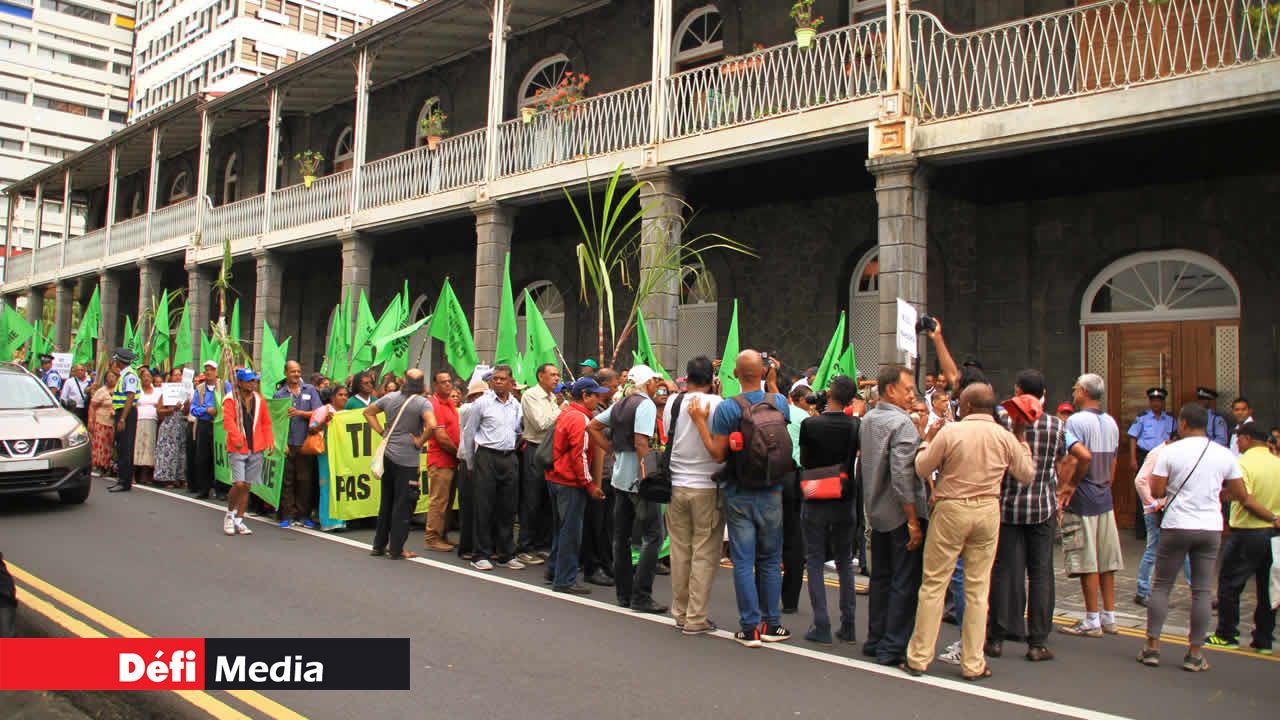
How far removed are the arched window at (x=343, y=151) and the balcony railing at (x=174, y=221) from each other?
12.2ft

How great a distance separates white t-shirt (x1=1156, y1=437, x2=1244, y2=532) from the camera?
19.3ft

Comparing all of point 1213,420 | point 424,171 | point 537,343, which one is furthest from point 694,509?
point 424,171

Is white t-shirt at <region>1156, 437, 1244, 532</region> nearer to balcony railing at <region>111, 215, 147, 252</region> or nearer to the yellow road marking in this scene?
the yellow road marking

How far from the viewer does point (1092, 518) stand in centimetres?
665

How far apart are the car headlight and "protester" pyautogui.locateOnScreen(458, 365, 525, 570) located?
5140 millimetres

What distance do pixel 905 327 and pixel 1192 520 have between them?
11.4 ft

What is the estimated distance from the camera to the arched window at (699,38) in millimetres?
16109

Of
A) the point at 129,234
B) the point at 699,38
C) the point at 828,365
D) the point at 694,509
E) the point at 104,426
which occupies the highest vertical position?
the point at 699,38

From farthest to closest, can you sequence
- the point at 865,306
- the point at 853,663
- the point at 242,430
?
the point at 865,306
the point at 242,430
the point at 853,663

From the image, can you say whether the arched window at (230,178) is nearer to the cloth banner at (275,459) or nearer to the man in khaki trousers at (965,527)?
the cloth banner at (275,459)

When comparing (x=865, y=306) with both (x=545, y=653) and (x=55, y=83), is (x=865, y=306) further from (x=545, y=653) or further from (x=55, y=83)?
(x=55, y=83)

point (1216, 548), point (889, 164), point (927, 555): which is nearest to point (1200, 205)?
point (889, 164)

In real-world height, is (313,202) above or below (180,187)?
below

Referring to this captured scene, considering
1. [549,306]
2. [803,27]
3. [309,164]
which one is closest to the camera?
[803,27]
